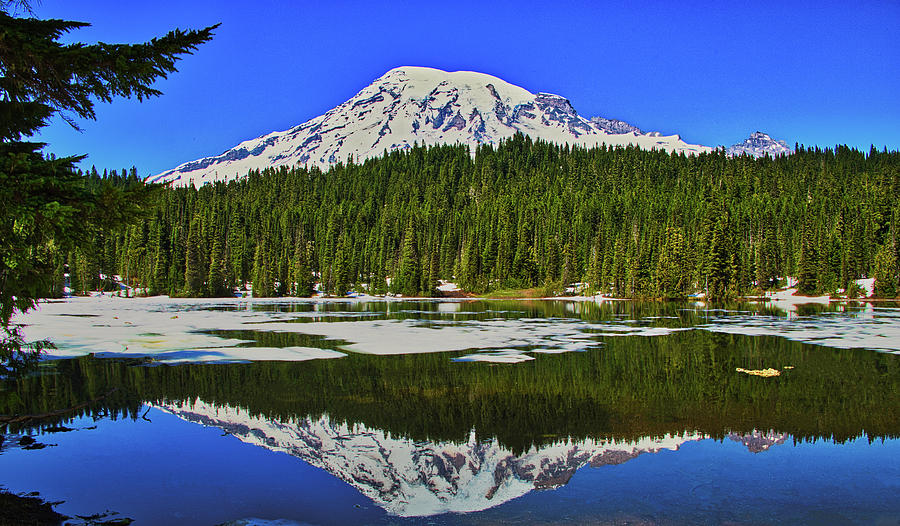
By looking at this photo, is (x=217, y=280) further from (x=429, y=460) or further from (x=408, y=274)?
(x=429, y=460)

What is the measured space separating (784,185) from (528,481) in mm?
180888

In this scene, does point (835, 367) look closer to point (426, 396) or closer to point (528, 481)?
point (426, 396)

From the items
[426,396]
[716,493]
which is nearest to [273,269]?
[426,396]

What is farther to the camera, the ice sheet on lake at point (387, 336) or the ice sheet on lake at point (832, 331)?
the ice sheet on lake at point (832, 331)

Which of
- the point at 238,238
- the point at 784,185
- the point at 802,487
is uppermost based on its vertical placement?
the point at 784,185

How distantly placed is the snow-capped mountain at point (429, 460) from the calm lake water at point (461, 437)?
0.06 m

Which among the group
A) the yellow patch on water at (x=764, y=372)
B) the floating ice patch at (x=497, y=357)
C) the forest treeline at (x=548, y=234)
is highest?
the forest treeline at (x=548, y=234)

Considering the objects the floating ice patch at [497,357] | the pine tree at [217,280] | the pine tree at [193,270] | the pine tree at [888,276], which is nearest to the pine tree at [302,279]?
the pine tree at [217,280]

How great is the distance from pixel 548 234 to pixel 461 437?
423ft

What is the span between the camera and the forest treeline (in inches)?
4065

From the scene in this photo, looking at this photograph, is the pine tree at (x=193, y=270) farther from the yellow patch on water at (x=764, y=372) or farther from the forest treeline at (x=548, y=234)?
the yellow patch on water at (x=764, y=372)

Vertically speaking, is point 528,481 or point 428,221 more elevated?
point 428,221

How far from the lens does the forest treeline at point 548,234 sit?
103 m

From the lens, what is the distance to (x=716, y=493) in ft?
32.5
